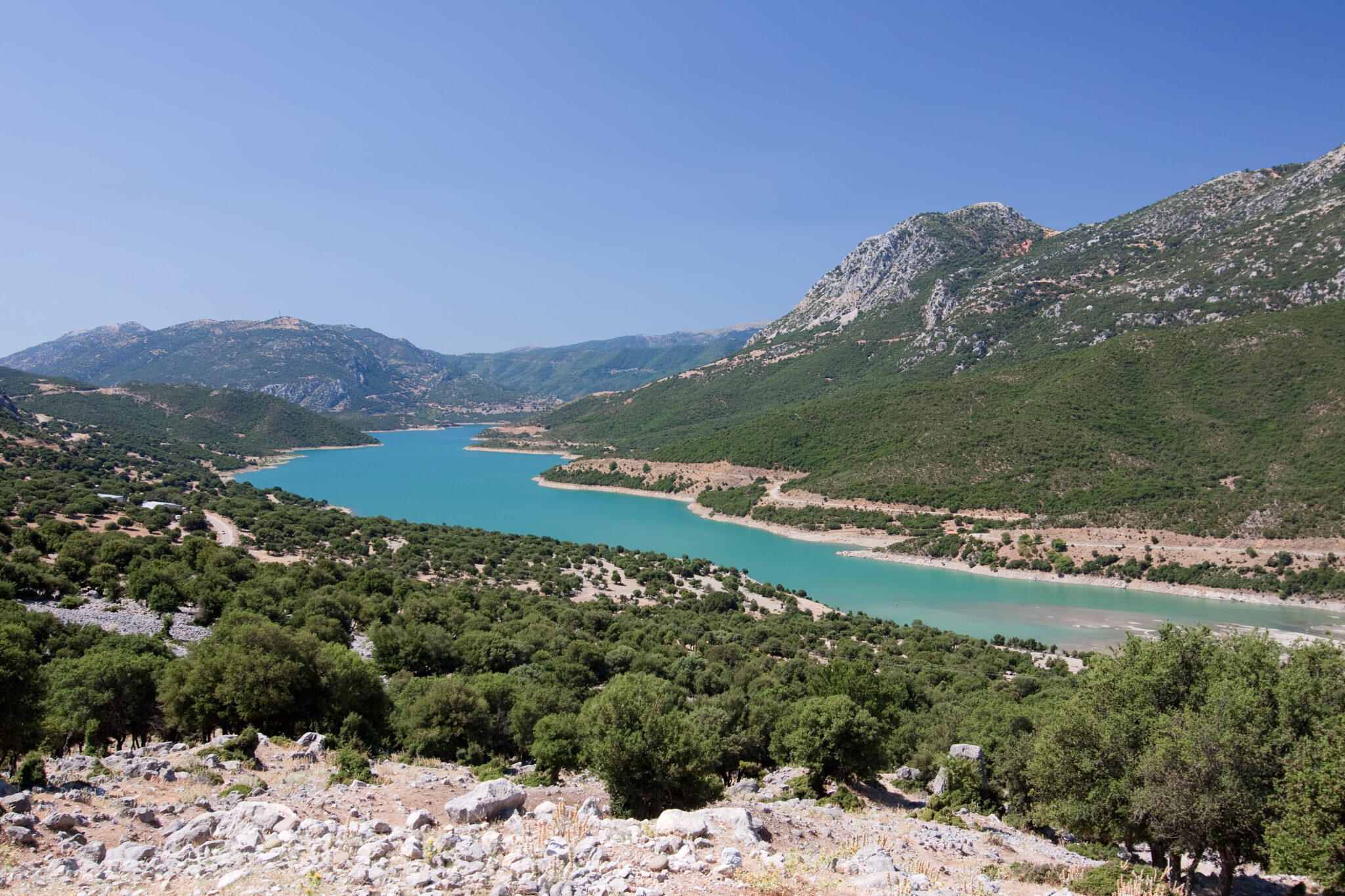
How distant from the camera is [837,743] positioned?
15.2 meters

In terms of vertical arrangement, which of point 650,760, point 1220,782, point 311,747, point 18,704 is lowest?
point 311,747

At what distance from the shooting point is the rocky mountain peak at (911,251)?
141625 mm

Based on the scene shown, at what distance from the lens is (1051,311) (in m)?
103

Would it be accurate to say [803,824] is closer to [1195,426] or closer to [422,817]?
[422,817]

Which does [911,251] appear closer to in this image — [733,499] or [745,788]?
[733,499]

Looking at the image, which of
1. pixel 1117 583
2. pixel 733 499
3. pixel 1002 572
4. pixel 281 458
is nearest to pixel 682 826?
pixel 1002 572

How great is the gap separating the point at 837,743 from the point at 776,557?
46.8m

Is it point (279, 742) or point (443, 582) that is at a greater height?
point (279, 742)

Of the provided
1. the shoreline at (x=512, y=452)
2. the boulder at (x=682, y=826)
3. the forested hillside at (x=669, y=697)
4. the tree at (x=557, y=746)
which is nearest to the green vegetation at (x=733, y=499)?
the forested hillside at (x=669, y=697)

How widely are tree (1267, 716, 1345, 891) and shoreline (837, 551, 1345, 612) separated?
47825mm

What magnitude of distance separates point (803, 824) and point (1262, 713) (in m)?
6.52

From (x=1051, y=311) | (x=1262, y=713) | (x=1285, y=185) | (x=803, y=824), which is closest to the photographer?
(x=1262, y=713)

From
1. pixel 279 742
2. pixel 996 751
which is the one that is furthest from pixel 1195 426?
pixel 279 742

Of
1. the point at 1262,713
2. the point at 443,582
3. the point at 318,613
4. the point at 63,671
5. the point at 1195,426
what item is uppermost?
the point at 1195,426
